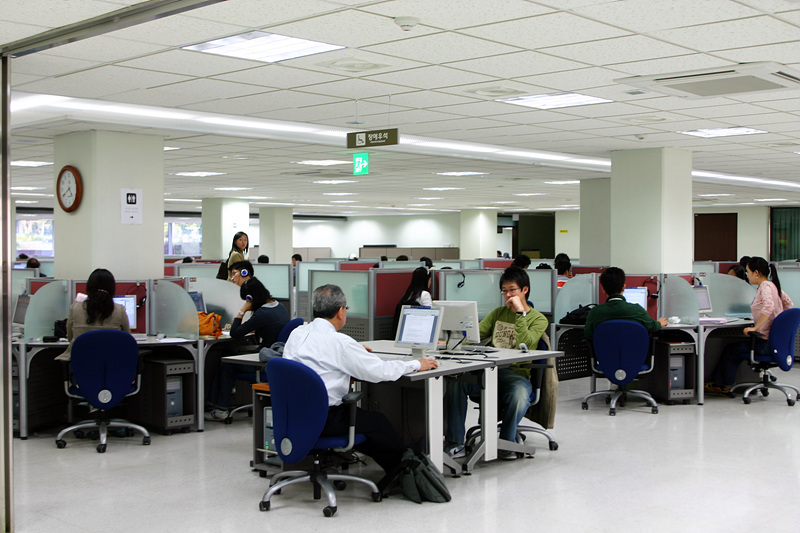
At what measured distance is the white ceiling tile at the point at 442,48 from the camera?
4230mm

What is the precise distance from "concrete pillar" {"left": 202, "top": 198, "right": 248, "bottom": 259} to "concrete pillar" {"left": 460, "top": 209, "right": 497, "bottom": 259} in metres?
7.12

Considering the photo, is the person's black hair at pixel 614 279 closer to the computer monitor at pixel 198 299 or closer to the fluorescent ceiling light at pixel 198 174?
the computer monitor at pixel 198 299

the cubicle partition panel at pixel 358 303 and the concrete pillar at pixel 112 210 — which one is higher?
the concrete pillar at pixel 112 210

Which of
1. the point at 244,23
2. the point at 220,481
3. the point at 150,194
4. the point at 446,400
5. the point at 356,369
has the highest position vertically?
the point at 244,23

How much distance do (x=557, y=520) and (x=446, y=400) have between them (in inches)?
53.8

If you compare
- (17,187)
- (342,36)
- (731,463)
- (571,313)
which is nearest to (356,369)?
(342,36)

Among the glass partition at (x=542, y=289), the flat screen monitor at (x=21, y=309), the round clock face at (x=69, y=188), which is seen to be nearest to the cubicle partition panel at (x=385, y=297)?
the glass partition at (x=542, y=289)

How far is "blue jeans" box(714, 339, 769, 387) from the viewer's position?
753cm

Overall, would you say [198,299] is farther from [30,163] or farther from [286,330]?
→ [30,163]

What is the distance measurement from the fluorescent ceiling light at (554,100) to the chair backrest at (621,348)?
1.81 meters

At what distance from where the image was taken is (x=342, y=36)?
164 inches

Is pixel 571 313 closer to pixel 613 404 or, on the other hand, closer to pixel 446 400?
pixel 613 404

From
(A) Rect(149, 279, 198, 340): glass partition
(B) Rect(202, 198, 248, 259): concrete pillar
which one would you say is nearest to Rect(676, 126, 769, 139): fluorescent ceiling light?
(A) Rect(149, 279, 198, 340): glass partition

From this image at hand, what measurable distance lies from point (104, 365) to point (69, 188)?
2484 mm
